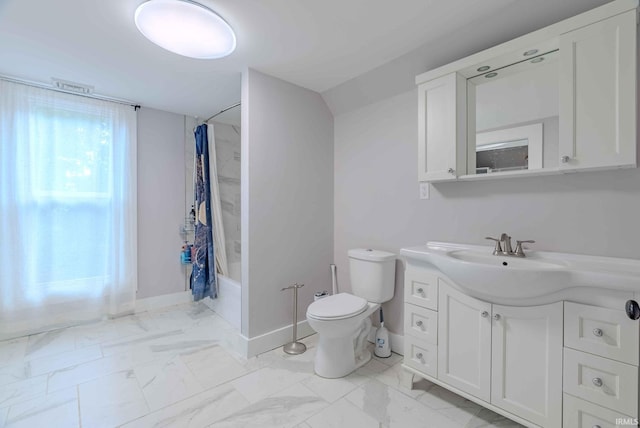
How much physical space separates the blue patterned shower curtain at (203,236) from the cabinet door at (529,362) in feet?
8.40

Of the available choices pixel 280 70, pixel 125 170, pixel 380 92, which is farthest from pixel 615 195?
pixel 125 170

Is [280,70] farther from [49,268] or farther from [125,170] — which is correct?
[49,268]

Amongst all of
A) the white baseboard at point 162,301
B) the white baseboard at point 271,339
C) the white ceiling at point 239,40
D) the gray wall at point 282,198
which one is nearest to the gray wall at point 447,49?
the white ceiling at point 239,40

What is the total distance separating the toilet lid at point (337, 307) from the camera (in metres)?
1.77

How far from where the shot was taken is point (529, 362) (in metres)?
1.26

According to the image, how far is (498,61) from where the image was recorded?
1.60 meters

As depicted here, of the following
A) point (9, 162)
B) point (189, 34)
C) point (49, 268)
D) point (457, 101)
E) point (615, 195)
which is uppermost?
A: point (189, 34)

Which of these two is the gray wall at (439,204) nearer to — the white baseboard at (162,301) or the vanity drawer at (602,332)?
the vanity drawer at (602,332)

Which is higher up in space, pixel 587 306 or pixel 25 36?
pixel 25 36

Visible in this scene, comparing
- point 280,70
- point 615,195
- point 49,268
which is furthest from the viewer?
point 49,268

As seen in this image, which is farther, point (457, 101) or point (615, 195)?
point (457, 101)

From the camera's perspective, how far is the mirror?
1.47 m

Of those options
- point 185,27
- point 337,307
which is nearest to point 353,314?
point 337,307

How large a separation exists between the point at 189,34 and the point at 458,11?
→ 1.49 m
